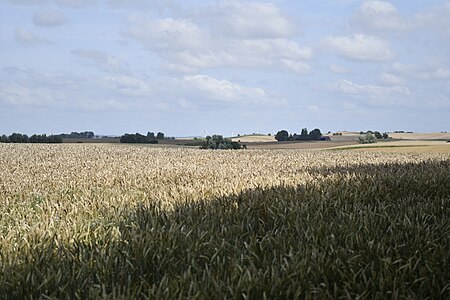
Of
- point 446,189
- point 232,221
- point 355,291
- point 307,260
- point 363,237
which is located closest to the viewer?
point 355,291

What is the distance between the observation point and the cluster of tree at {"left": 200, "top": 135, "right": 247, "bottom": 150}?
115ft

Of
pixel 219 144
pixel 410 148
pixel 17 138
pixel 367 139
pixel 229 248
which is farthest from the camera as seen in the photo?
pixel 367 139

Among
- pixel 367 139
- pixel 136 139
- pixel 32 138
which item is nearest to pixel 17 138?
→ pixel 32 138

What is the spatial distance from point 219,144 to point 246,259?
3243cm

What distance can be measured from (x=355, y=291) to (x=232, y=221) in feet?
5.96

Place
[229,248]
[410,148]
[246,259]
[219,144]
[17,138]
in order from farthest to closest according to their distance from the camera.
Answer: [17,138], [219,144], [410,148], [229,248], [246,259]

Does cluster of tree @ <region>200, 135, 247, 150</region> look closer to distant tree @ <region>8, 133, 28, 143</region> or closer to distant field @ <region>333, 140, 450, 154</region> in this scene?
distant field @ <region>333, 140, 450, 154</region>

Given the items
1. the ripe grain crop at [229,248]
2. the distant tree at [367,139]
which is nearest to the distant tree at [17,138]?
the distant tree at [367,139]

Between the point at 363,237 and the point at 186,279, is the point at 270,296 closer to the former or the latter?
the point at 186,279

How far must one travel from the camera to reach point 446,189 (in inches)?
247

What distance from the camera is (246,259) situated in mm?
3217

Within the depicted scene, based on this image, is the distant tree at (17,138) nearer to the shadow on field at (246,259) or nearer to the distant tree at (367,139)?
the distant tree at (367,139)

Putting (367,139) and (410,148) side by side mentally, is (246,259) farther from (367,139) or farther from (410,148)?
(367,139)

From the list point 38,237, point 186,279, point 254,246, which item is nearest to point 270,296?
point 186,279
